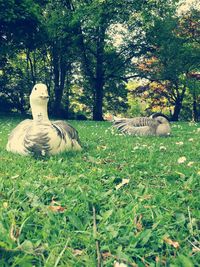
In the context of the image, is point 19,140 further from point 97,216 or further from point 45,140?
point 97,216

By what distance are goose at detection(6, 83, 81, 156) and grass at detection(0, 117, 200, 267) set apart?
35.3 inches

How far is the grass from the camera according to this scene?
2.12 m

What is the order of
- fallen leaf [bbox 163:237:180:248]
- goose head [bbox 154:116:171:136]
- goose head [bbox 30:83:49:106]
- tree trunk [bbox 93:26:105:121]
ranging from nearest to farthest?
fallen leaf [bbox 163:237:180:248] < goose head [bbox 30:83:49:106] < goose head [bbox 154:116:171:136] < tree trunk [bbox 93:26:105:121]

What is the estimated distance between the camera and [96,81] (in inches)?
1118

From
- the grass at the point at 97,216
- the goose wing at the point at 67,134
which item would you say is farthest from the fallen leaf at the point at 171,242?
the goose wing at the point at 67,134

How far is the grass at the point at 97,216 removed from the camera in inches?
83.4

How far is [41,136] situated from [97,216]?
2831 mm

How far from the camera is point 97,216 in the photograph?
271cm

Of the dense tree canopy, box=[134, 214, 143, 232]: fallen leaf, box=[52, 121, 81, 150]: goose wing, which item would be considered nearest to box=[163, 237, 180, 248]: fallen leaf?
box=[134, 214, 143, 232]: fallen leaf

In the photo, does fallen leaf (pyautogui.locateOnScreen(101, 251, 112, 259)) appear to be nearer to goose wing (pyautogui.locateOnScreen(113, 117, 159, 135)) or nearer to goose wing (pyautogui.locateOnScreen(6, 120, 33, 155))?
goose wing (pyautogui.locateOnScreen(6, 120, 33, 155))

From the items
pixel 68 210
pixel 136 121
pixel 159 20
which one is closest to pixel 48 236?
pixel 68 210

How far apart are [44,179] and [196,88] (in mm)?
22509

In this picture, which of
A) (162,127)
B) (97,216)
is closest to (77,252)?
(97,216)

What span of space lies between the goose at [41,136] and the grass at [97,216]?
0.90 m
